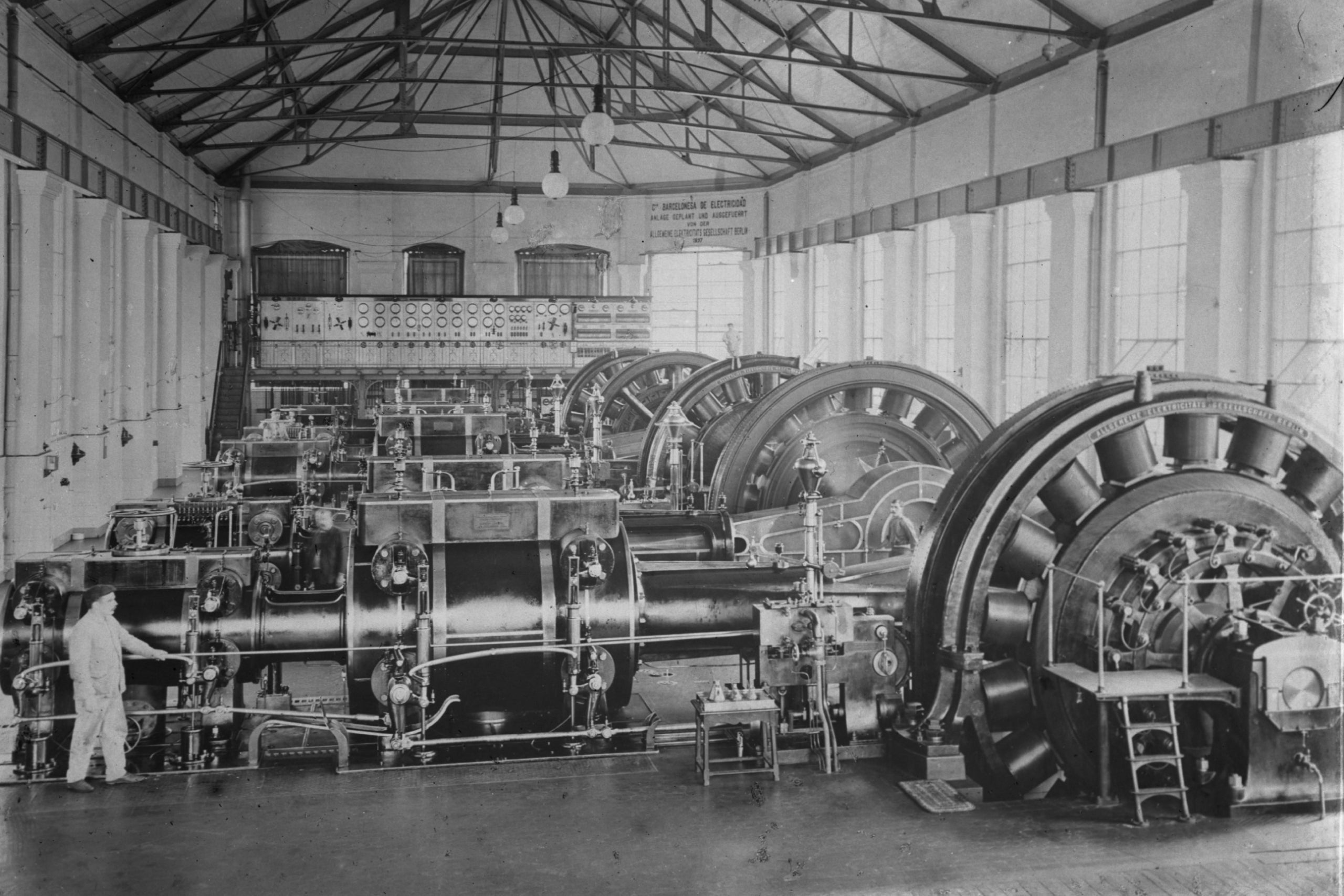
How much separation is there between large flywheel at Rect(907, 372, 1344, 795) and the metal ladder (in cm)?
22

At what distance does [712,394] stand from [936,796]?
25.8 feet

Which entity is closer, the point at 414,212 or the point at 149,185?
the point at 149,185

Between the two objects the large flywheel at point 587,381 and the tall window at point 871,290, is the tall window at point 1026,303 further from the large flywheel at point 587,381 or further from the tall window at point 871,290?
the large flywheel at point 587,381

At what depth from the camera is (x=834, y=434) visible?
9859mm

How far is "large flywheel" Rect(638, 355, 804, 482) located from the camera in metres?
11.7

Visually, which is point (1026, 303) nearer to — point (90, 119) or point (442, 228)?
point (90, 119)

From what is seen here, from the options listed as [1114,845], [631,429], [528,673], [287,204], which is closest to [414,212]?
[287,204]

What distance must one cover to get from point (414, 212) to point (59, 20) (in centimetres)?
1266

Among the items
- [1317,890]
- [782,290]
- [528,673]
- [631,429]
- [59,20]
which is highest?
[59,20]

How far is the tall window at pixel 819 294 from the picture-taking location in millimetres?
21250

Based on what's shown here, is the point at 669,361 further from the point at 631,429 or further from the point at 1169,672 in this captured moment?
the point at 1169,672

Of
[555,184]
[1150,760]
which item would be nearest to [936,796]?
[1150,760]

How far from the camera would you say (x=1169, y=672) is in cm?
491

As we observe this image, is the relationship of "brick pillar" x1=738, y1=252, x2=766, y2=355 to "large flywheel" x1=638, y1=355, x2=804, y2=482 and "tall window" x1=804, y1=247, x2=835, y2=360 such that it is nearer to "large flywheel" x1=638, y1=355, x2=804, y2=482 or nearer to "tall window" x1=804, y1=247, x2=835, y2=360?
"tall window" x1=804, y1=247, x2=835, y2=360
